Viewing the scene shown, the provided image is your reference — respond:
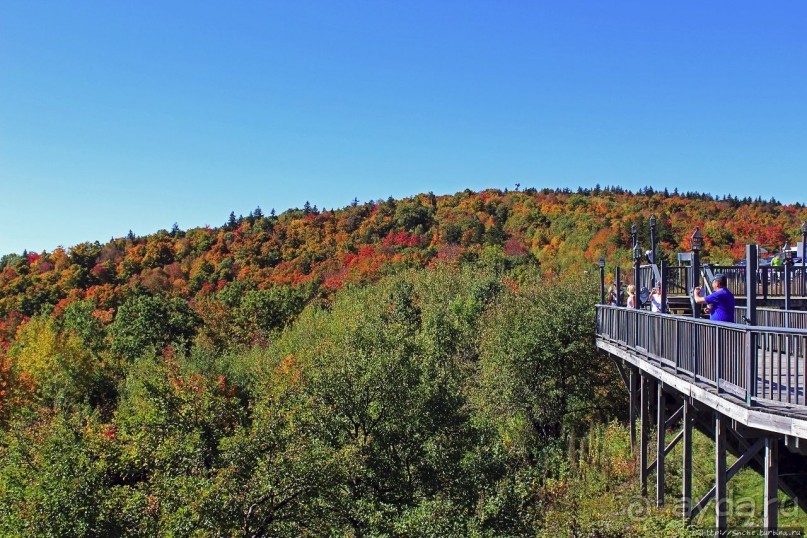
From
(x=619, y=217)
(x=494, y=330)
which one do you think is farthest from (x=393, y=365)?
(x=619, y=217)

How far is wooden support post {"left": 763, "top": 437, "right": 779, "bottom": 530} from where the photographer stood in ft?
24.3

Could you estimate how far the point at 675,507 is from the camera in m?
13.0

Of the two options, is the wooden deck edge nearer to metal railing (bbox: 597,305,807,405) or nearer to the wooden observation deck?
the wooden observation deck

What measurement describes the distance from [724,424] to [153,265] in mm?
88967

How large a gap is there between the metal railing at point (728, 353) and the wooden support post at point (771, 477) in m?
0.63

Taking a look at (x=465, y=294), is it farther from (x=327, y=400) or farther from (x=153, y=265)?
(x=153, y=265)

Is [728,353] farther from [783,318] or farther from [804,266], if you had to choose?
[804,266]

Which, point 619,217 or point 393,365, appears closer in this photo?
point 393,365

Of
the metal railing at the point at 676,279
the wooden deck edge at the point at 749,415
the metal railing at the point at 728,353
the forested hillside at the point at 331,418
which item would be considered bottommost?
the forested hillside at the point at 331,418

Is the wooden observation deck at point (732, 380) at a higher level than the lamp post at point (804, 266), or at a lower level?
lower

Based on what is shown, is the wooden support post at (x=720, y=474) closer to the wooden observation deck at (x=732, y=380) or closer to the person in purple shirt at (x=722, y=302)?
the wooden observation deck at (x=732, y=380)

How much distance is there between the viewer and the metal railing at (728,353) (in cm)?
704

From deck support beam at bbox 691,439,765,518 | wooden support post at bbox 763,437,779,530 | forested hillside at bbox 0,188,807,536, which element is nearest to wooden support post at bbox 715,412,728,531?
deck support beam at bbox 691,439,765,518

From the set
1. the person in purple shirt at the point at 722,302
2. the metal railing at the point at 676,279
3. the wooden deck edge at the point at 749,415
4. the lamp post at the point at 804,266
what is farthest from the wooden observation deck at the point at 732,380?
the metal railing at the point at 676,279
